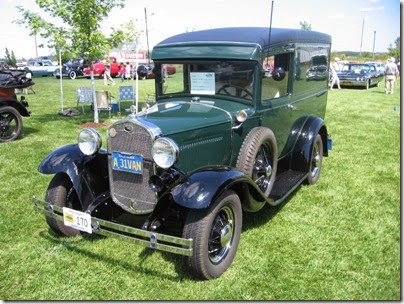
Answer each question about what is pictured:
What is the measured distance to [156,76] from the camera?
440 centimetres

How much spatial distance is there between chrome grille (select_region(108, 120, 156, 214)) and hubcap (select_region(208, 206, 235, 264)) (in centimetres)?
58

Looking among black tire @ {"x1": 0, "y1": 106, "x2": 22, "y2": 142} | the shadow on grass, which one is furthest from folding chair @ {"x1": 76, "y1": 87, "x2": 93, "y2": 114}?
the shadow on grass

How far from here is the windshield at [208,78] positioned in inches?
154

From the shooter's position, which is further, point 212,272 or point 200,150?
point 200,150

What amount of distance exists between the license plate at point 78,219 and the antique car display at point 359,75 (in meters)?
19.1

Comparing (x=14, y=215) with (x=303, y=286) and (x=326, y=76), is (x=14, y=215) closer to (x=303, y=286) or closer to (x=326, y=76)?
(x=303, y=286)

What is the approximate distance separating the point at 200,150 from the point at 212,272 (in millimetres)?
1080

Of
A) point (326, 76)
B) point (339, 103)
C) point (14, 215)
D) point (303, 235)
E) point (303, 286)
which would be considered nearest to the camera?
point (303, 286)

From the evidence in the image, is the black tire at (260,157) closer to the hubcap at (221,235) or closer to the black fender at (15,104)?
the hubcap at (221,235)

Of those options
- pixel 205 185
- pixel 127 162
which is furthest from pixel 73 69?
pixel 205 185

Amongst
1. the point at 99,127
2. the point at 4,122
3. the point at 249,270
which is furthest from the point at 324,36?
the point at 4,122

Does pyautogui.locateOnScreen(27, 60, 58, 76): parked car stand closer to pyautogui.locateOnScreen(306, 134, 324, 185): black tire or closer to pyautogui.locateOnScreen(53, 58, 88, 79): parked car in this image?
pyautogui.locateOnScreen(53, 58, 88, 79): parked car

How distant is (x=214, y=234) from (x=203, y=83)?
5.64ft

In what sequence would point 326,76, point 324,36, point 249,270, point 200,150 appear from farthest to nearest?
1. point 326,76
2. point 324,36
3. point 200,150
4. point 249,270
